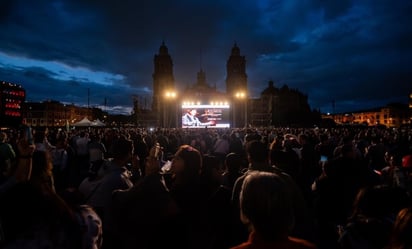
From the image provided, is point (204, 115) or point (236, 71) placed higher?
point (236, 71)

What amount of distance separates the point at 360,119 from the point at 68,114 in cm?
14189

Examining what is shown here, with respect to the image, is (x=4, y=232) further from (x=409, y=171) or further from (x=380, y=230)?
(x=409, y=171)

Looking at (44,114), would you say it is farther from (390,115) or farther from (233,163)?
(390,115)

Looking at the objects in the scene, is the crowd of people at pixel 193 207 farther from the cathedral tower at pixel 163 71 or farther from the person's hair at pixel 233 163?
the cathedral tower at pixel 163 71

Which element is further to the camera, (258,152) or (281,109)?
(281,109)

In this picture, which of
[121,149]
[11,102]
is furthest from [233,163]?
[11,102]

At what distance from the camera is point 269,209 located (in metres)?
1.99

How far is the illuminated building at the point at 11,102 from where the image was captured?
9644cm

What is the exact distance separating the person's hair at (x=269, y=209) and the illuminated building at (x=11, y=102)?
104 metres

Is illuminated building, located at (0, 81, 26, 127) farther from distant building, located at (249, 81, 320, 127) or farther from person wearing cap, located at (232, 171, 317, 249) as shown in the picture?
person wearing cap, located at (232, 171, 317, 249)

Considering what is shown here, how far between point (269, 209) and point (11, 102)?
11428cm

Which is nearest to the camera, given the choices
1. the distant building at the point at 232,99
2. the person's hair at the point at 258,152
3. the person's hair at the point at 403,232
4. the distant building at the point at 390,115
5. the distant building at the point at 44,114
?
the person's hair at the point at 403,232

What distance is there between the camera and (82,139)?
1460 centimetres

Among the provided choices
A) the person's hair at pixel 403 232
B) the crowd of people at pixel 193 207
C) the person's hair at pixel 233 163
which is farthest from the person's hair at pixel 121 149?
the person's hair at pixel 403 232
